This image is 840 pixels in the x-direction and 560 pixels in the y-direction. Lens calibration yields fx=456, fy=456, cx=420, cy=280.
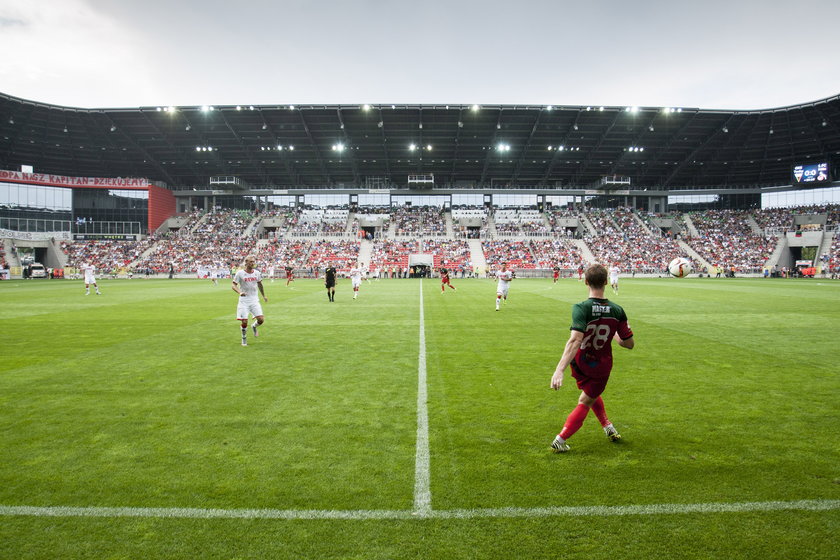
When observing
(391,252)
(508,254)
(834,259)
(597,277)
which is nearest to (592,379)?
(597,277)

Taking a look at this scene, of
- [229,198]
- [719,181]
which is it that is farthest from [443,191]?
[719,181]

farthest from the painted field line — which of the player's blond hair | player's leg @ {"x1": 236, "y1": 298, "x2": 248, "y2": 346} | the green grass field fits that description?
player's leg @ {"x1": 236, "y1": 298, "x2": 248, "y2": 346}

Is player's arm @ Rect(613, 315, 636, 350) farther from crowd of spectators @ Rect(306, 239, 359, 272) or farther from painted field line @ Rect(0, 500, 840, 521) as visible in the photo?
crowd of spectators @ Rect(306, 239, 359, 272)

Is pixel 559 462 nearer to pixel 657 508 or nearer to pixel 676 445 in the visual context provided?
→ pixel 657 508

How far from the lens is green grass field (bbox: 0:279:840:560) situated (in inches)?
129

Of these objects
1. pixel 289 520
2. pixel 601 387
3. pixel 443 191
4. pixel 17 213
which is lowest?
pixel 289 520

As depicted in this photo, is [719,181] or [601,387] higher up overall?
[719,181]

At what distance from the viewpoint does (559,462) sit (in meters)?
4.51

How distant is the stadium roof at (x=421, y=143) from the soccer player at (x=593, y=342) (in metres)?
54.3

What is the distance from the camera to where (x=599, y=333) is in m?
4.64

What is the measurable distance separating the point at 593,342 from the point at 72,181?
82728mm

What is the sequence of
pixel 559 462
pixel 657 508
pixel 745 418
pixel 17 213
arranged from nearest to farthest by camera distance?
pixel 657 508, pixel 559 462, pixel 745 418, pixel 17 213

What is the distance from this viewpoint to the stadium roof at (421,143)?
55875mm

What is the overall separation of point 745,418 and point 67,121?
7261 cm
